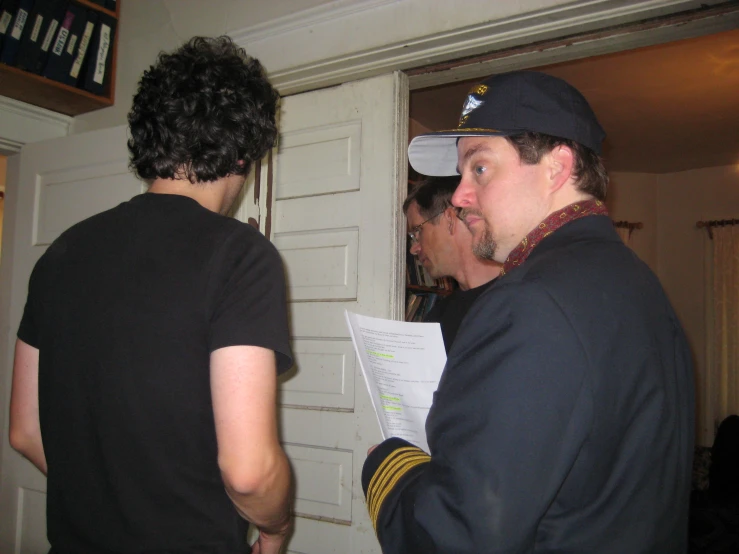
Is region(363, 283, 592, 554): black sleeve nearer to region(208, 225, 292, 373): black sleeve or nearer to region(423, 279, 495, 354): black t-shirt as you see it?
region(208, 225, 292, 373): black sleeve

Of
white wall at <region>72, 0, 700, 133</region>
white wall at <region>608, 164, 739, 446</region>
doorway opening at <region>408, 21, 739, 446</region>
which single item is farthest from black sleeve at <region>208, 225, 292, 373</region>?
white wall at <region>608, 164, 739, 446</region>

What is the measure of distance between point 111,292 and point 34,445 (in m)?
0.41

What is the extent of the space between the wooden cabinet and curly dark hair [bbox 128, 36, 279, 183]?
172cm

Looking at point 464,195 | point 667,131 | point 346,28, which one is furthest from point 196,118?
point 667,131

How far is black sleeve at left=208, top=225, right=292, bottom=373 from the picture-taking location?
80 cm

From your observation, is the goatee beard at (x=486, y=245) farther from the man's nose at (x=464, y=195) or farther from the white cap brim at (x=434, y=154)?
the white cap brim at (x=434, y=154)

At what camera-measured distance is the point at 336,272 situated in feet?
6.61

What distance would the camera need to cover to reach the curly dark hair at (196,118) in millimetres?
929

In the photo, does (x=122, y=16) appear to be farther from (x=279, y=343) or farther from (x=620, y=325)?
(x=620, y=325)

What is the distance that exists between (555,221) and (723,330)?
538 cm

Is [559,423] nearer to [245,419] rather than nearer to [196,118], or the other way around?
[245,419]

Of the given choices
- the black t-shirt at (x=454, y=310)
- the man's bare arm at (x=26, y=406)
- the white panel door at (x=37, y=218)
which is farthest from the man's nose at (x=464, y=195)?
the white panel door at (x=37, y=218)

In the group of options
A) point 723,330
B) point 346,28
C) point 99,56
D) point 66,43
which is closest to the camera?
point 346,28

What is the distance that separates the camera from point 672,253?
18.5 ft
